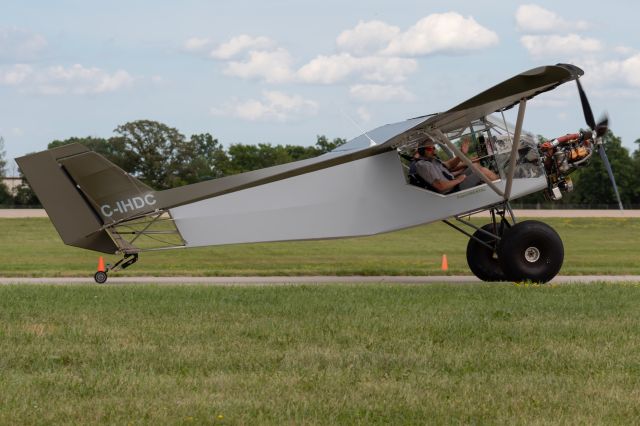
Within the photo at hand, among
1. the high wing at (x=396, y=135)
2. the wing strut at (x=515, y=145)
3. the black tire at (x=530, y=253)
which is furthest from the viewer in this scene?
the black tire at (x=530, y=253)

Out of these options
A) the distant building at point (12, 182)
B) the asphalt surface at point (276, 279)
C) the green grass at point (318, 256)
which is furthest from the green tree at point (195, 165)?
the asphalt surface at point (276, 279)

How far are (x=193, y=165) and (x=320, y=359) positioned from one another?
7803 centimetres

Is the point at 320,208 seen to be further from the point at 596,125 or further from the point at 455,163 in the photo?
the point at 596,125

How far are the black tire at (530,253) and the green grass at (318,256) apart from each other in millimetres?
5396

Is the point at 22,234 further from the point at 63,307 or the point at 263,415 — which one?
the point at 263,415

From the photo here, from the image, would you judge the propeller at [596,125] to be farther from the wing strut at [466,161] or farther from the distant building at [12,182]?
the distant building at [12,182]

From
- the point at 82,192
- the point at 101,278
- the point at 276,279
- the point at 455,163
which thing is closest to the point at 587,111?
the point at 455,163

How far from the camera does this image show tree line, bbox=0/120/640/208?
83.7 metres

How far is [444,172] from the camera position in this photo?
16.7m

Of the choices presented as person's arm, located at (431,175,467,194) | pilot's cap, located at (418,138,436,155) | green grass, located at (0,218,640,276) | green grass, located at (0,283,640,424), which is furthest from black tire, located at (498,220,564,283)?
green grass, located at (0,218,640,276)

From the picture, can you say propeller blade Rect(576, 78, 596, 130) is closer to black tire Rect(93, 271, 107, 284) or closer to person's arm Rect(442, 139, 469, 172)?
person's arm Rect(442, 139, 469, 172)

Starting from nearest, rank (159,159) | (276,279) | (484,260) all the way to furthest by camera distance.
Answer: (484,260), (276,279), (159,159)

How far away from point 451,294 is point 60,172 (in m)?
7.23

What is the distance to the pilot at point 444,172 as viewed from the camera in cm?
1656
